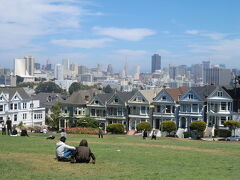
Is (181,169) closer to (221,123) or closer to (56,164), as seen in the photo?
(56,164)

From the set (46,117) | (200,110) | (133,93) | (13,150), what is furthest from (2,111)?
(13,150)

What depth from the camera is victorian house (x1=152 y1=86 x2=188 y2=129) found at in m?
78.9

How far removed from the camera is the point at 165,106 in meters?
79.4

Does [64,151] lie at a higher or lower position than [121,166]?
higher

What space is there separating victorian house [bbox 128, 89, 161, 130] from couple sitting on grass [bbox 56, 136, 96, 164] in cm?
5926

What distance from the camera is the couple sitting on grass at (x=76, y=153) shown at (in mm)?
21000

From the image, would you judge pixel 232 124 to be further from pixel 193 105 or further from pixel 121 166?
pixel 121 166

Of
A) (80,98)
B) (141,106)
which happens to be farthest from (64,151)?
(80,98)

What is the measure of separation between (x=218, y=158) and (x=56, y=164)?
10.1 metres

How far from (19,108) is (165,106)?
98.1 ft

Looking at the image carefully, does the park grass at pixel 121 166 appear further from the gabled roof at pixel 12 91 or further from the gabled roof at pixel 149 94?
the gabled roof at pixel 12 91

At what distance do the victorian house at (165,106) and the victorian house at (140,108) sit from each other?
51.1 inches

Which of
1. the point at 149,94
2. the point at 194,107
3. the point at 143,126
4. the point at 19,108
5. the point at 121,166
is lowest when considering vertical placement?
the point at 143,126

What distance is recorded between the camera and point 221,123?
7469cm
